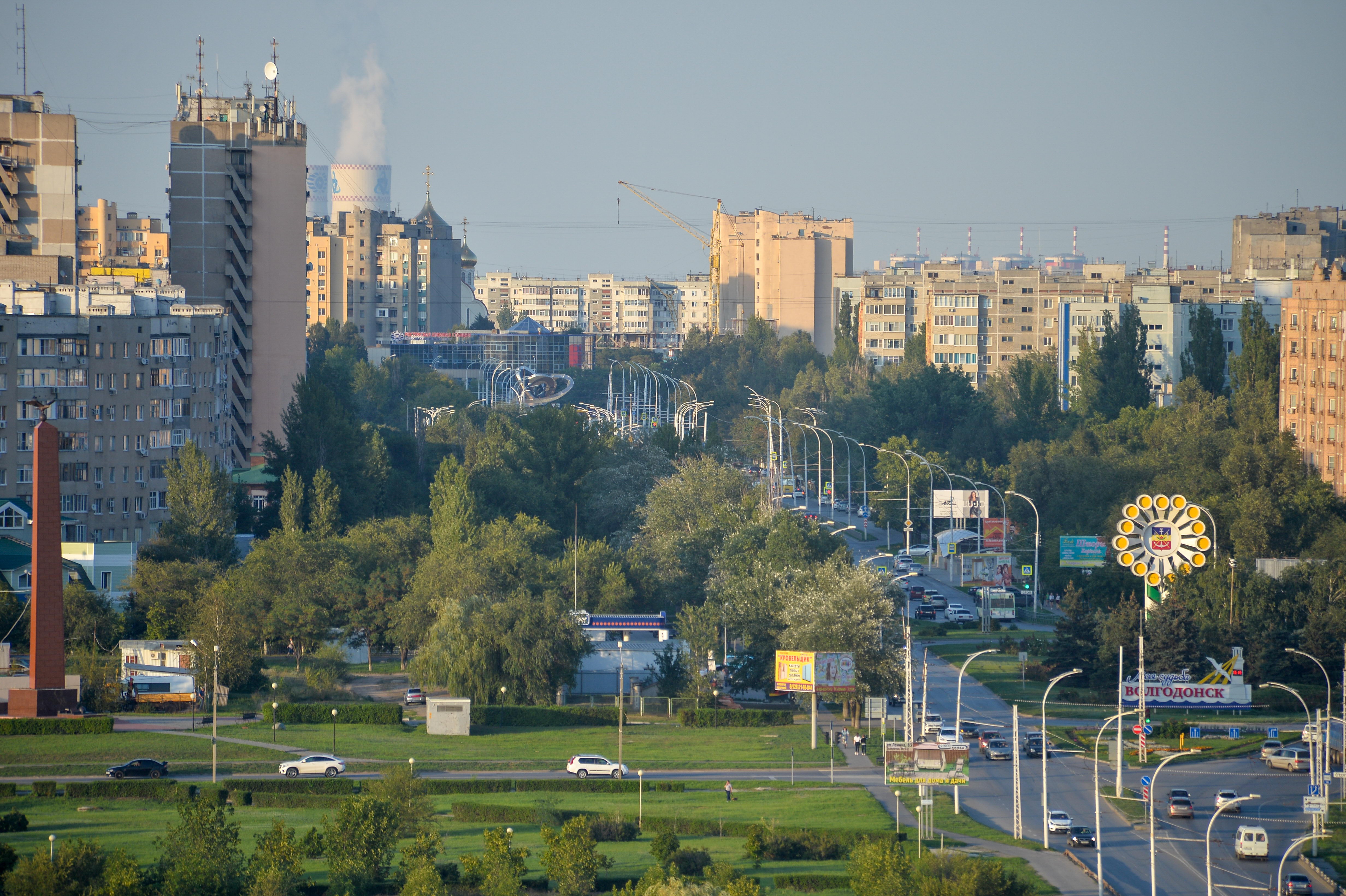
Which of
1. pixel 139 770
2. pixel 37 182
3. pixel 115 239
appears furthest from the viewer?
pixel 115 239

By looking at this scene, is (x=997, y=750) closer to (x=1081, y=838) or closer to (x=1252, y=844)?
(x=1081, y=838)

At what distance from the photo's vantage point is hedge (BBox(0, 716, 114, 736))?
59.1 metres

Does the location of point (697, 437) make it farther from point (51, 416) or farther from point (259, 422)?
point (51, 416)

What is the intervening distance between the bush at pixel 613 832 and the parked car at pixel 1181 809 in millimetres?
16454

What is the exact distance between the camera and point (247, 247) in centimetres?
12031

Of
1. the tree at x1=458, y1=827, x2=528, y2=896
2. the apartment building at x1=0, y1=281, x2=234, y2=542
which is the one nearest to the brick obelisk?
the tree at x1=458, y1=827, x2=528, y2=896

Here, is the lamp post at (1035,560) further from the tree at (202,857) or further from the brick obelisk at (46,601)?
the tree at (202,857)

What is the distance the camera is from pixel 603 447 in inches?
4129

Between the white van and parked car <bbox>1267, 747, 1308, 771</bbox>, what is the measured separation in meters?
13.6

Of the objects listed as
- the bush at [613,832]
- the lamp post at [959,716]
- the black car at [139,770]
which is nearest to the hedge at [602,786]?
the bush at [613,832]

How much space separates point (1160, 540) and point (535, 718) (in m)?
26.6

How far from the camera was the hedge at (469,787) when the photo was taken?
51938 mm

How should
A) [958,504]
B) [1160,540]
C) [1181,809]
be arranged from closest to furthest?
[1181,809]
[1160,540]
[958,504]

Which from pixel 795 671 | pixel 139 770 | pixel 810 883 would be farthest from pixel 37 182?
pixel 810 883
